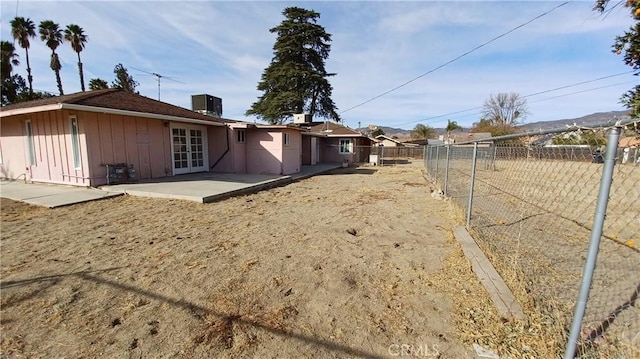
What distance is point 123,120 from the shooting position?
901 cm

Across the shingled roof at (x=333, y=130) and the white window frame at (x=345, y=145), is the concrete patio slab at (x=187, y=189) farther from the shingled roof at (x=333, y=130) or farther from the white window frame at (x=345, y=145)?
the white window frame at (x=345, y=145)

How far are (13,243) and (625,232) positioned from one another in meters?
9.82

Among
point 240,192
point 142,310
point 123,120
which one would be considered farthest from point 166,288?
point 123,120

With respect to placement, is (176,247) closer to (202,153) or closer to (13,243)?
(13,243)

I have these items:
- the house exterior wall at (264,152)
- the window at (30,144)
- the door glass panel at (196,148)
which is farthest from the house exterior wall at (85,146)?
the house exterior wall at (264,152)

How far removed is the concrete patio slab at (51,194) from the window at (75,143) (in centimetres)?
73

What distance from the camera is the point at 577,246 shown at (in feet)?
13.0

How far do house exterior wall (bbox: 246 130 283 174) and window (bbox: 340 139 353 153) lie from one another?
12360mm

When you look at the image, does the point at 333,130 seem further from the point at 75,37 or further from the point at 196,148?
the point at 75,37

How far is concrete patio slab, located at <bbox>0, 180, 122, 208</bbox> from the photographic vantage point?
6602 millimetres

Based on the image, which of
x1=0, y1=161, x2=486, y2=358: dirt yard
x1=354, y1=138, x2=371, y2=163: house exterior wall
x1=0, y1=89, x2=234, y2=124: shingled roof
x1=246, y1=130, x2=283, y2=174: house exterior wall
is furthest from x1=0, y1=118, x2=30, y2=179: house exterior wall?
x1=354, y1=138, x2=371, y2=163: house exterior wall

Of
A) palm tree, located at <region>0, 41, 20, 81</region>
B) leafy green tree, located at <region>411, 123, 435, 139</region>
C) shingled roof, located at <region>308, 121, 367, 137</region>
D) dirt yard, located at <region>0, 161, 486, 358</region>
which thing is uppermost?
palm tree, located at <region>0, 41, 20, 81</region>

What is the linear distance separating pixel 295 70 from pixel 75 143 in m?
24.7

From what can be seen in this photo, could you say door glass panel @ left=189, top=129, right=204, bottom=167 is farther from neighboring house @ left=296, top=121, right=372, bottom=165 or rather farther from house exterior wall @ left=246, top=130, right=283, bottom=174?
neighboring house @ left=296, top=121, right=372, bottom=165
